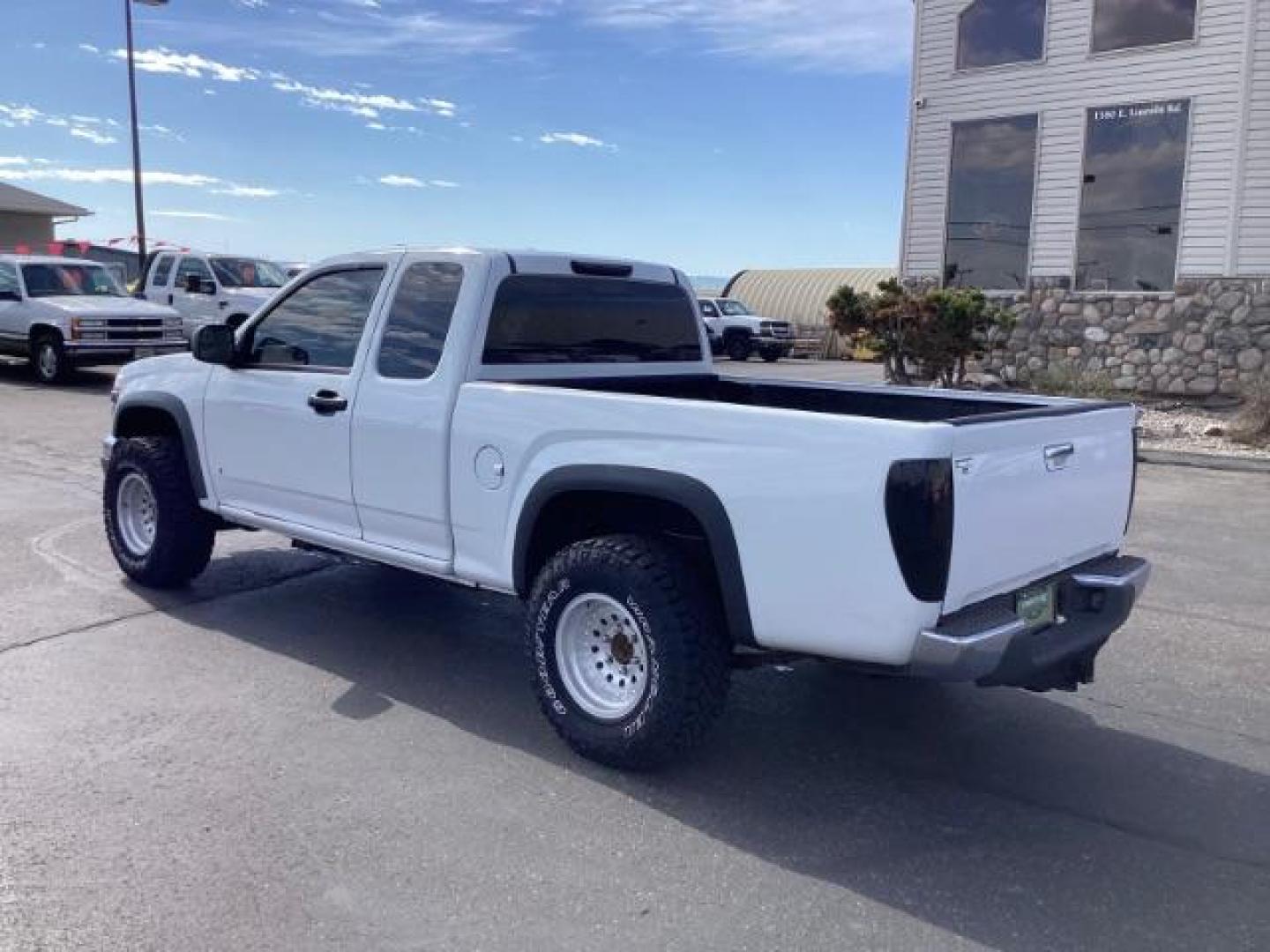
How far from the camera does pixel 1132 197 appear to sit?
51.0 feet

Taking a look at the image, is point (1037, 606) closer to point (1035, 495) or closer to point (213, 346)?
point (1035, 495)

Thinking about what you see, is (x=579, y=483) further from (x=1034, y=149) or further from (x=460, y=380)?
(x=1034, y=149)

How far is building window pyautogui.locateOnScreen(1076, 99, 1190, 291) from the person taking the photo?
1520 cm

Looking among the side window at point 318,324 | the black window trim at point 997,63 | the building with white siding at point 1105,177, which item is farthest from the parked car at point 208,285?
the side window at point 318,324

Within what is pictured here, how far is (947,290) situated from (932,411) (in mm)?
10546

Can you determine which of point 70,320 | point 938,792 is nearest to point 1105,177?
point 938,792

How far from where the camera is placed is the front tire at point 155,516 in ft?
20.3

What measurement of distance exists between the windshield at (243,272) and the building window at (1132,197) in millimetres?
13133

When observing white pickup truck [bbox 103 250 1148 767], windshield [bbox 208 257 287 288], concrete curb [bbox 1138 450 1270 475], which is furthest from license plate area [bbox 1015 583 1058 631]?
windshield [bbox 208 257 287 288]

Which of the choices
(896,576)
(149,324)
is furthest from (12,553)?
(149,324)

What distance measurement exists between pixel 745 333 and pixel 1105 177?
16430 mm

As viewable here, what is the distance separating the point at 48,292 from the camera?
709 inches

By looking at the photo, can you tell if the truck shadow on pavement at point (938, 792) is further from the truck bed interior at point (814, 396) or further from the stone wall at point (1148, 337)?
the stone wall at point (1148, 337)

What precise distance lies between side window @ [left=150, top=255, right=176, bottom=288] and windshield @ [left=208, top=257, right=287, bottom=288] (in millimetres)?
1108
